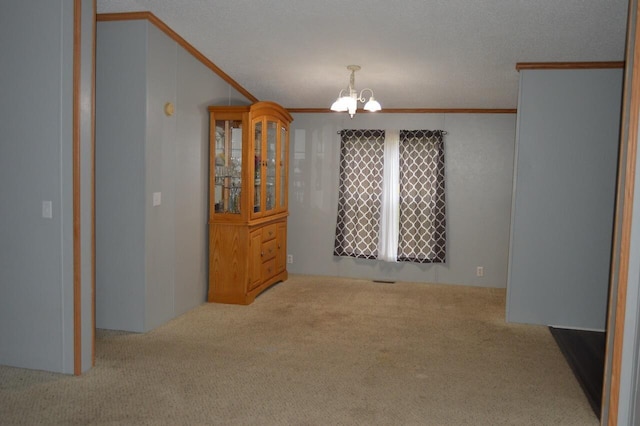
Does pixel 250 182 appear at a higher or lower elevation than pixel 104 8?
lower

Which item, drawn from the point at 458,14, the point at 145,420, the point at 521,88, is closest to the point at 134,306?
the point at 145,420

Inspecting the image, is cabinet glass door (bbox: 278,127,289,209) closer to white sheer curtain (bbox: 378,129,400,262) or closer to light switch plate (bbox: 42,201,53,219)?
white sheer curtain (bbox: 378,129,400,262)

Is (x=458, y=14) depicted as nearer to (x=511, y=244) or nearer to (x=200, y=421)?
(x=511, y=244)

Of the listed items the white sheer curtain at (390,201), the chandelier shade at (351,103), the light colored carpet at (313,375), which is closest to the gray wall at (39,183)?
the light colored carpet at (313,375)

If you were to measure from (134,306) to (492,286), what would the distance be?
4.10 meters

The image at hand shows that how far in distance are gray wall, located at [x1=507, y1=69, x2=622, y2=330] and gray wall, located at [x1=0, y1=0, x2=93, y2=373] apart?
11.2 feet

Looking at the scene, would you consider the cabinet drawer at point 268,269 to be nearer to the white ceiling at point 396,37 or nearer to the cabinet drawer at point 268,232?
the cabinet drawer at point 268,232

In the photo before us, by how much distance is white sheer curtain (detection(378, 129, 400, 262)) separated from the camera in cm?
628

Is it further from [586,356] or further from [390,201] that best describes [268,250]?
[586,356]

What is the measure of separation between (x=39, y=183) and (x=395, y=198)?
4119 millimetres

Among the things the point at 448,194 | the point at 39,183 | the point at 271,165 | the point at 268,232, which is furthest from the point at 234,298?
the point at 448,194

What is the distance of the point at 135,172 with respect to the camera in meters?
3.95

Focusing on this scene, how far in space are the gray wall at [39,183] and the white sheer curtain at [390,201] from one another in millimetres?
3823

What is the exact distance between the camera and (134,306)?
4012 millimetres
